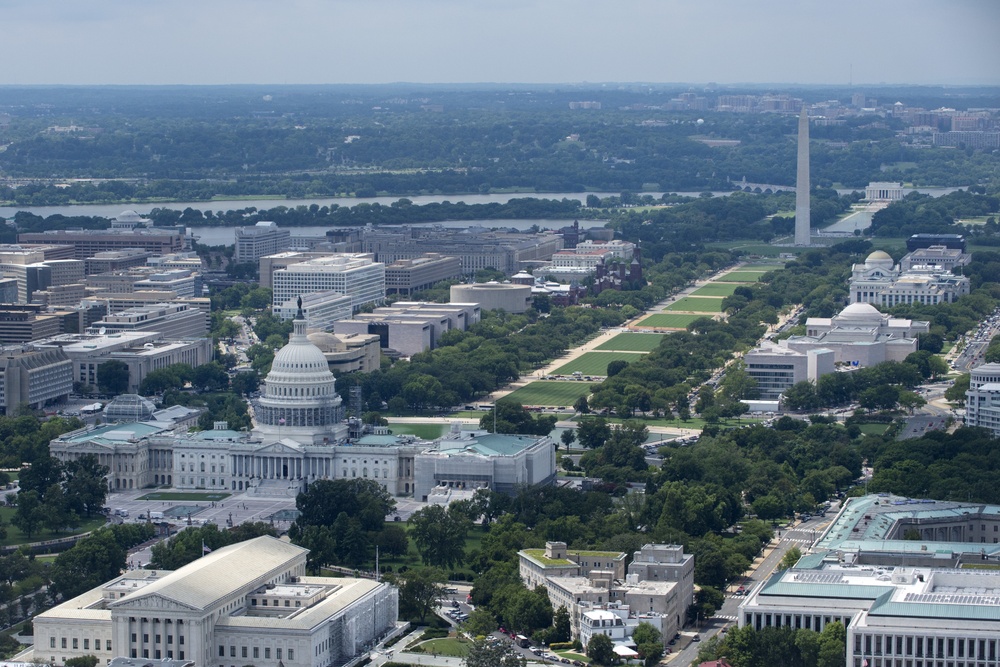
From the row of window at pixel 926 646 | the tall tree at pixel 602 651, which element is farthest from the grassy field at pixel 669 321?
the row of window at pixel 926 646

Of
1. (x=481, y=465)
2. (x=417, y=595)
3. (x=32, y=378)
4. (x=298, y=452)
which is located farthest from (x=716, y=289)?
(x=417, y=595)

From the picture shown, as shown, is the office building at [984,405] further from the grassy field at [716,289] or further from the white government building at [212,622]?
the grassy field at [716,289]

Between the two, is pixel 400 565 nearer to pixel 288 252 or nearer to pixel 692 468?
pixel 692 468

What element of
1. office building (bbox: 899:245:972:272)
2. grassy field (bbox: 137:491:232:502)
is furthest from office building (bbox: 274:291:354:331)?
office building (bbox: 899:245:972:272)

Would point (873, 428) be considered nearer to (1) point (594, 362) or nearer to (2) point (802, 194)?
(1) point (594, 362)

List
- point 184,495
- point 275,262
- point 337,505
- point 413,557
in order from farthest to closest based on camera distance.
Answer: point 275,262 < point 184,495 < point 337,505 < point 413,557

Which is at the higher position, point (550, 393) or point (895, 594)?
point (895, 594)
